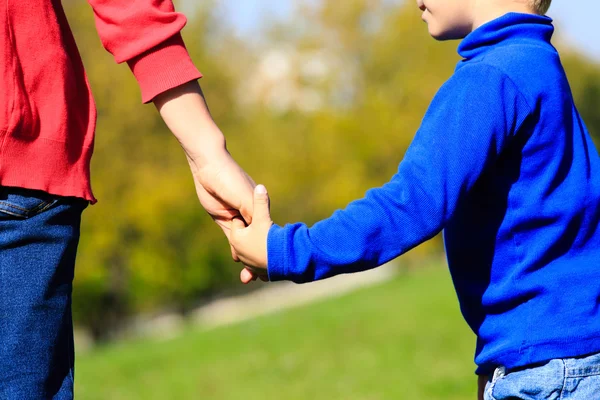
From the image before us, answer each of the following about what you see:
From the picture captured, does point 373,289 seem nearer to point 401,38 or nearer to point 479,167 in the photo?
point 401,38

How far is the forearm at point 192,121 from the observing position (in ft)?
6.87

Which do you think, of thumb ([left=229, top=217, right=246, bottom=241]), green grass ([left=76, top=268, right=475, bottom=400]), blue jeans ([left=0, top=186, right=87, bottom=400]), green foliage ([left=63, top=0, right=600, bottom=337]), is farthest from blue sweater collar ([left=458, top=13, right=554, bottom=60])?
green foliage ([left=63, top=0, right=600, bottom=337])

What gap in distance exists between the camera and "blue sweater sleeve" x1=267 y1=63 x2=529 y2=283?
68.2 inches

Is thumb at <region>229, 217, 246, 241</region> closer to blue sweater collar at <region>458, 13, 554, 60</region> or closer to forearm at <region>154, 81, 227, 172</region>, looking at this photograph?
forearm at <region>154, 81, 227, 172</region>

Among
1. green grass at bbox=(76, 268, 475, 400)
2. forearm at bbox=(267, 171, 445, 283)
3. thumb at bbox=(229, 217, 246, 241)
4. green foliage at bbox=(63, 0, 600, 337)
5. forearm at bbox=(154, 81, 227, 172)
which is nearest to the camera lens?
forearm at bbox=(267, 171, 445, 283)

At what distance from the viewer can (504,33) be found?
1.94 meters

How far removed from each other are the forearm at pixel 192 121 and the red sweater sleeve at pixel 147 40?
0.14 feet

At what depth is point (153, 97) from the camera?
2.07 metres

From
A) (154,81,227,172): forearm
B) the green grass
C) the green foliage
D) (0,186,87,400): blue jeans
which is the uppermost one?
(154,81,227,172): forearm

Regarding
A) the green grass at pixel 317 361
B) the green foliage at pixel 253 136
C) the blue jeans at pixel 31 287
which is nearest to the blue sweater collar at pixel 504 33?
the blue jeans at pixel 31 287

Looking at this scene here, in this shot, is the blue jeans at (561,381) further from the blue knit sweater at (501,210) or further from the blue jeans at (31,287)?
the blue jeans at (31,287)

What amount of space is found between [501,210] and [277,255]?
534mm

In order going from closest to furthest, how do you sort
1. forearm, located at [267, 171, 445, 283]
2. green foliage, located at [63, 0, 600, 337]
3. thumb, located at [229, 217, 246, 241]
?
forearm, located at [267, 171, 445, 283] → thumb, located at [229, 217, 246, 241] → green foliage, located at [63, 0, 600, 337]

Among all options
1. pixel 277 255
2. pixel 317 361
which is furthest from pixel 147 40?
pixel 317 361
